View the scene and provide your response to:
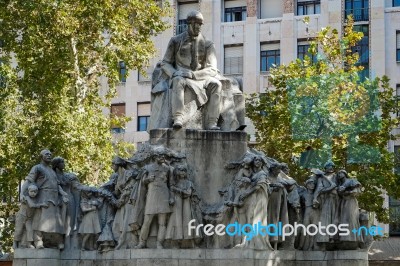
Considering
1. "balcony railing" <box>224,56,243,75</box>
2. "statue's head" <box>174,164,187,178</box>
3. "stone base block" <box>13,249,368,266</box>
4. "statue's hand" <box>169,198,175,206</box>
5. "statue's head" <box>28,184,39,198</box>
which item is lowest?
"stone base block" <box>13,249,368,266</box>

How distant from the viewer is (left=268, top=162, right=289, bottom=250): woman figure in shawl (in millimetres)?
16453

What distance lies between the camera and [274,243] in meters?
16.2

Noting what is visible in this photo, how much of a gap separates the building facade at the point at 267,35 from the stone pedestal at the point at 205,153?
85.7 ft

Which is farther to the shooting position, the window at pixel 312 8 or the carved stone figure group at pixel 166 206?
the window at pixel 312 8

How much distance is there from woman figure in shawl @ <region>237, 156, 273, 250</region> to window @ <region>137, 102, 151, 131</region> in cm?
3059

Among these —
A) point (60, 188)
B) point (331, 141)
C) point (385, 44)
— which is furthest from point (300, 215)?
point (385, 44)

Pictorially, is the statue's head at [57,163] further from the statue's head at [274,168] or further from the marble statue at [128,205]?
the statue's head at [274,168]

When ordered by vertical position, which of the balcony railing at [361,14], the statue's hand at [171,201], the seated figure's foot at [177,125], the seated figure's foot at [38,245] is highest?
the balcony railing at [361,14]

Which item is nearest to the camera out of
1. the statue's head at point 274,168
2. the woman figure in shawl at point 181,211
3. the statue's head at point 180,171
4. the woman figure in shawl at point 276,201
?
the woman figure in shawl at point 181,211

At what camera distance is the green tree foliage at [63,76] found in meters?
30.5

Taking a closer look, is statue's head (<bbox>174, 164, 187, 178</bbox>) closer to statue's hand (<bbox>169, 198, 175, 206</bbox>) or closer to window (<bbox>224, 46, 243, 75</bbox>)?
statue's hand (<bbox>169, 198, 175, 206</bbox>)

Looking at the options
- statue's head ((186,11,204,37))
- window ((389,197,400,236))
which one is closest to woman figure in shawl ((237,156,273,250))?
statue's head ((186,11,204,37))

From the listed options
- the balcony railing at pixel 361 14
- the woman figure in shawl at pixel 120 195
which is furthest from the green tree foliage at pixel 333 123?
the woman figure in shawl at pixel 120 195

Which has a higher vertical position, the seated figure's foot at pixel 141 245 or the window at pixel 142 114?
the window at pixel 142 114
